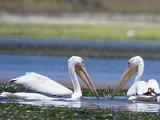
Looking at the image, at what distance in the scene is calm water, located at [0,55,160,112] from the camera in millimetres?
15773

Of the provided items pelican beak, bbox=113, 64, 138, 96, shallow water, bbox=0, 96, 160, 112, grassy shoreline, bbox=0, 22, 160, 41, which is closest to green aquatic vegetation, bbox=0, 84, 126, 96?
pelican beak, bbox=113, 64, 138, 96

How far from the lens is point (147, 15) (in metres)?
54.3

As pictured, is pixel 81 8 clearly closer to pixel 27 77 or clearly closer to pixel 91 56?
pixel 91 56

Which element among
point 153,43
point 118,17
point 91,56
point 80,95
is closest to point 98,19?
point 118,17

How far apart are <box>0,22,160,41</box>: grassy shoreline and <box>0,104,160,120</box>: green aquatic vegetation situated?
31.4 m

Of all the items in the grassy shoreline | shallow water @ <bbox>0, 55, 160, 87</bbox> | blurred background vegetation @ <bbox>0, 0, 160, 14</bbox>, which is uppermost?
blurred background vegetation @ <bbox>0, 0, 160, 14</bbox>

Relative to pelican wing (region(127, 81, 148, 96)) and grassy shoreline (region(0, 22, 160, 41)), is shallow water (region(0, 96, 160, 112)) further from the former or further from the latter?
grassy shoreline (region(0, 22, 160, 41))

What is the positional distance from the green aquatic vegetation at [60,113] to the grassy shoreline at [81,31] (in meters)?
31.4

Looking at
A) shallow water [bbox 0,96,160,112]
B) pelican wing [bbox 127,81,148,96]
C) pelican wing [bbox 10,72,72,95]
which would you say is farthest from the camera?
pelican wing [bbox 10,72,72,95]

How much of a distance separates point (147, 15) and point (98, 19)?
9.41 feet

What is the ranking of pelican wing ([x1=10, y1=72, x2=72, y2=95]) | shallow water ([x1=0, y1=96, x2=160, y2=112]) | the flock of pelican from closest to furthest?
shallow water ([x1=0, y1=96, x2=160, y2=112])
the flock of pelican
pelican wing ([x1=10, y1=72, x2=72, y2=95])

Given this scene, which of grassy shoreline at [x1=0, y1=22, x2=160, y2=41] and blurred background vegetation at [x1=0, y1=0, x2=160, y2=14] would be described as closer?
grassy shoreline at [x1=0, y1=22, x2=160, y2=41]

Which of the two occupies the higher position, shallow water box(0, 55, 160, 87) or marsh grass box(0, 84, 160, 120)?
shallow water box(0, 55, 160, 87)

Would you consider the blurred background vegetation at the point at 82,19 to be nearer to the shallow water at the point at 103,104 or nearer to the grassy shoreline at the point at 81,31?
the grassy shoreline at the point at 81,31
